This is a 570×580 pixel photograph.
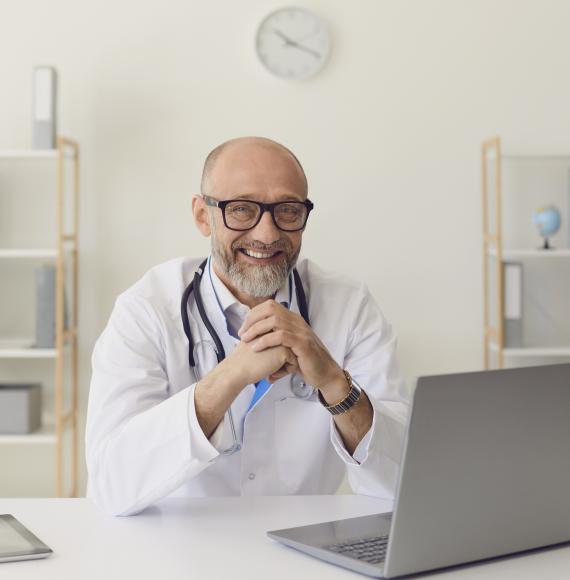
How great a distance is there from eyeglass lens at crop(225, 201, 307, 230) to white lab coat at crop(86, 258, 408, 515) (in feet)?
0.52

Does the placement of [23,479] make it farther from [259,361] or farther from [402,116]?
[259,361]

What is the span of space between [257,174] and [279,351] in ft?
1.56

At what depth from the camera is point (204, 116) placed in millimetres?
3672

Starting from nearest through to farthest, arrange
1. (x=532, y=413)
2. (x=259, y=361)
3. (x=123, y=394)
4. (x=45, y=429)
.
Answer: (x=532, y=413) < (x=259, y=361) < (x=123, y=394) < (x=45, y=429)

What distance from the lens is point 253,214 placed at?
1875 mm

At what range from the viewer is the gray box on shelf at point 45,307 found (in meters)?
3.43

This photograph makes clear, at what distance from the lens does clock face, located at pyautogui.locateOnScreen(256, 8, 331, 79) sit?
3635 mm

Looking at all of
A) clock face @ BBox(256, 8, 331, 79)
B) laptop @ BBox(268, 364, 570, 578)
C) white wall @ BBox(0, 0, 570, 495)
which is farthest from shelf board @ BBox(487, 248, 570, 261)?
laptop @ BBox(268, 364, 570, 578)

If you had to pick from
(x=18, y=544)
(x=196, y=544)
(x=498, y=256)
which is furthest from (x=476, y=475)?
(x=498, y=256)

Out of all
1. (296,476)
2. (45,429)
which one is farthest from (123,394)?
(45,429)

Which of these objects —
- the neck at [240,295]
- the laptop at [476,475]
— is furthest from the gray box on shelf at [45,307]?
the laptop at [476,475]

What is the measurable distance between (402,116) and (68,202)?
1.38 meters

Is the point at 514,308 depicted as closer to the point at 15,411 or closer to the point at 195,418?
the point at 15,411

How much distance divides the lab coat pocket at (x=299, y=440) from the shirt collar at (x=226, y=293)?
0.77 ft
